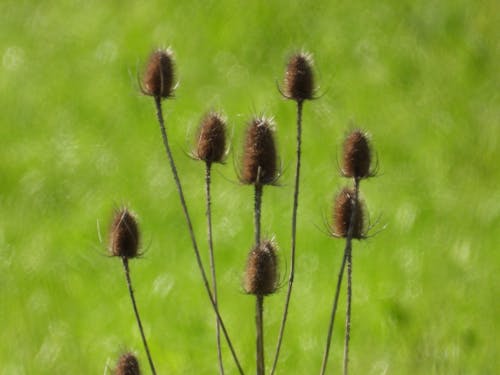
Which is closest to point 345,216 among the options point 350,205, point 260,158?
point 350,205

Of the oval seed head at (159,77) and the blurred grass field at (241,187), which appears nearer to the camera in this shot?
the oval seed head at (159,77)

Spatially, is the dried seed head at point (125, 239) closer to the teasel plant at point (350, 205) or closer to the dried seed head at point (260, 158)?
the dried seed head at point (260, 158)

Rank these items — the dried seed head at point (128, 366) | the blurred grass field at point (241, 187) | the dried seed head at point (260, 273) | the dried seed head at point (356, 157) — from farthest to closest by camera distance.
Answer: the blurred grass field at point (241, 187) < the dried seed head at point (356, 157) < the dried seed head at point (260, 273) < the dried seed head at point (128, 366)

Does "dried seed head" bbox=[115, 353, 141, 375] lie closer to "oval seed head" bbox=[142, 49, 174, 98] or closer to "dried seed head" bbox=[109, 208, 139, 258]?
"dried seed head" bbox=[109, 208, 139, 258]

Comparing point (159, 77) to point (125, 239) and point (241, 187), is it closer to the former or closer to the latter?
point (125, 239)

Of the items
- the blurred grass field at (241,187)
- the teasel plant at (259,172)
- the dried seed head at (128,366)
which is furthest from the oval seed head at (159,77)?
the blurred grass field at (241,187)

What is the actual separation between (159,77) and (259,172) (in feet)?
1.27

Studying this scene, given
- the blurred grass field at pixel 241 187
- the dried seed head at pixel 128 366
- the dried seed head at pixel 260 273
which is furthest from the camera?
the blurred grass field at pixel 241 187

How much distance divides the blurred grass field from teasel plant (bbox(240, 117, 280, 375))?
52.3 inches

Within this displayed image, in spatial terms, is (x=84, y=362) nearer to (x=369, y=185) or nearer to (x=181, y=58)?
(x=369, y=185)

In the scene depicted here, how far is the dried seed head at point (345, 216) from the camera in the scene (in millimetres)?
2834

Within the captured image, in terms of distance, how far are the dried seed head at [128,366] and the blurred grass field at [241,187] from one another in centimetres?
141

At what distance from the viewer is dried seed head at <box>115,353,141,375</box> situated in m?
2.54

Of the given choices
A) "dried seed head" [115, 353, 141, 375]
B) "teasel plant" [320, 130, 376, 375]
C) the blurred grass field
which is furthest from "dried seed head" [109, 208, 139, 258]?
the blurred grass field
